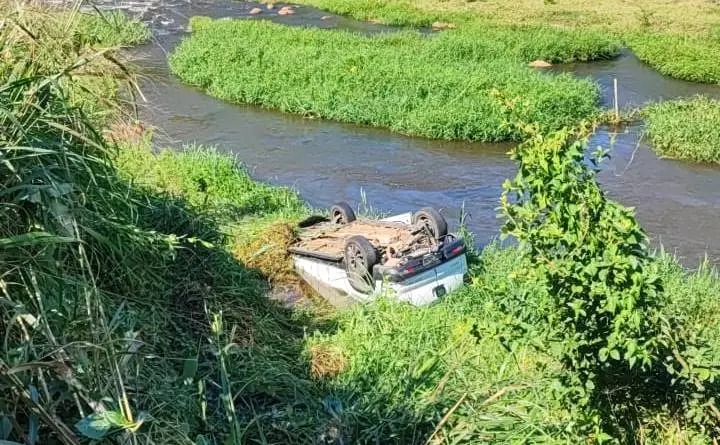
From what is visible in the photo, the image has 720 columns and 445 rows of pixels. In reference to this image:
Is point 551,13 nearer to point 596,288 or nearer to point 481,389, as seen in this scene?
point 481,389

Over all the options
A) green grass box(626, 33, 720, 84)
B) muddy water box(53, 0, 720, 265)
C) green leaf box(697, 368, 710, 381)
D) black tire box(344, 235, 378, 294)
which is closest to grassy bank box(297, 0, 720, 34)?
green grass box(626, 33, 720, 84)

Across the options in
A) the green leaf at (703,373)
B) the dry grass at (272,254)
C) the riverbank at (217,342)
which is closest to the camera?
the riverbank at (217,342)

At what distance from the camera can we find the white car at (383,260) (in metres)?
6.32

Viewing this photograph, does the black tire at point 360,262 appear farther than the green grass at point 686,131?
No

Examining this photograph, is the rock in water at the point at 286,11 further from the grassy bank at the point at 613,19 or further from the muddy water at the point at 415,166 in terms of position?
the muddy water at the point at 415,166

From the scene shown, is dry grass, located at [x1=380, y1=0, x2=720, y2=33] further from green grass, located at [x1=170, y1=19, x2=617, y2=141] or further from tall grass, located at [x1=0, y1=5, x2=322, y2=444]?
tall grass, located at [x1=0, y1=5, x2=322, y2=444]

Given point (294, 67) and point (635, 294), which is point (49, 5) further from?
point (294, 67)

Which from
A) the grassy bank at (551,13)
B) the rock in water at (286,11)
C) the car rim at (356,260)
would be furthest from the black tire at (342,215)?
the rock in water at (286,11)

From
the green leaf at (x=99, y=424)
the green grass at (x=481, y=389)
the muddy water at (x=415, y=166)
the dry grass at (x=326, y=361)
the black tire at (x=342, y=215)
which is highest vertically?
the green leaf at (x=99, y=424)

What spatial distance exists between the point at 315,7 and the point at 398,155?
47.6ft

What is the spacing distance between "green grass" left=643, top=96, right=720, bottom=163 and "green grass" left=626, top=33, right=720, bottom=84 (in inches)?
114

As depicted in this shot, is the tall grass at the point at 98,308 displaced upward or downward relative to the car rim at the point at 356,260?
upward

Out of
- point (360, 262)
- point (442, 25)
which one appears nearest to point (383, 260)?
point (360, 262)

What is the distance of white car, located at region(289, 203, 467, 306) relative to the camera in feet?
20.7
